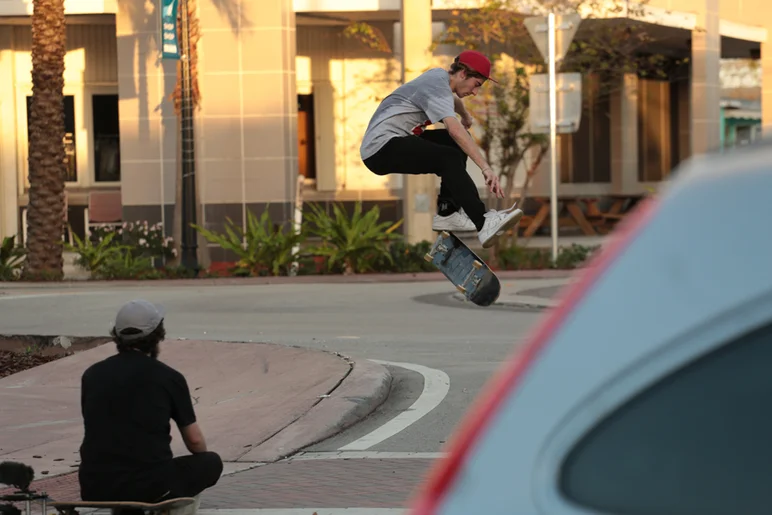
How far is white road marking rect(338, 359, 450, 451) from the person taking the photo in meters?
9.11

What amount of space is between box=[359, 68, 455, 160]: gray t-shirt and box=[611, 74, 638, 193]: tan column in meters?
29.5

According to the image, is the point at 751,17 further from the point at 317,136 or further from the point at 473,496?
the point at 473,496

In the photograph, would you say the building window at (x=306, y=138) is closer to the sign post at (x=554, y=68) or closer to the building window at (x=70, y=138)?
the building window at (x=70, y=138)

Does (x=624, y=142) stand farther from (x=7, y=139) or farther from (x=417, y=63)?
(x=7, y=139)

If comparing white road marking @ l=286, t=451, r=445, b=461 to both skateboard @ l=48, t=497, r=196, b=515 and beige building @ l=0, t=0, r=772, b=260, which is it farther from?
beige building @ l=0, t=0, r=772, b=260

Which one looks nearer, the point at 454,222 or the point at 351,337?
the point at 454,222

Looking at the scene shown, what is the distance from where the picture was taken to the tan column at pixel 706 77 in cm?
3391

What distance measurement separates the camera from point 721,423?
1.82m

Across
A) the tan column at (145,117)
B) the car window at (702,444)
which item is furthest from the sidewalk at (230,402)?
the tan column at (145,117)

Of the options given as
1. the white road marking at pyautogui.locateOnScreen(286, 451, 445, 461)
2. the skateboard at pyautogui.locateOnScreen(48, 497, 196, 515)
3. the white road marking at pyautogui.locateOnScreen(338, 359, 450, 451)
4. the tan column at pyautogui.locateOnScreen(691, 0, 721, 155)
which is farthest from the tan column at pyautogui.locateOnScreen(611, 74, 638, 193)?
the skateboard at pyautogui.locateOnScreen(48, 497, 196, 515)

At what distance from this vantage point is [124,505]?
5824mm

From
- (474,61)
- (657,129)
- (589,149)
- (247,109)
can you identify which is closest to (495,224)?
(474,61)

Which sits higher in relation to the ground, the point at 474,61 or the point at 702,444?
the point at 474,61

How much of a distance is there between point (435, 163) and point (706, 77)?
26.6 metres
